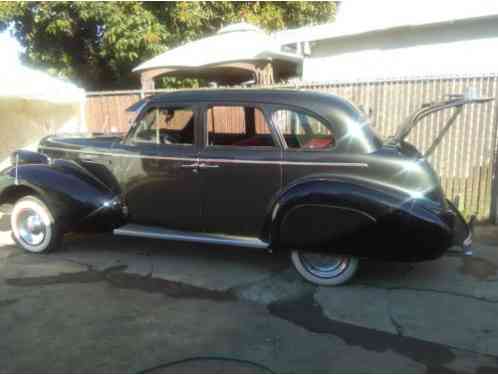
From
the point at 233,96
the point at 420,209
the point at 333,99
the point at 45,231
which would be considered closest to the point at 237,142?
the point at 233,96

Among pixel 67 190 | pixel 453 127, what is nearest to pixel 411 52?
pixel 453 127

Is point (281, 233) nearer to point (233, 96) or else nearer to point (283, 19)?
point (233, 96)

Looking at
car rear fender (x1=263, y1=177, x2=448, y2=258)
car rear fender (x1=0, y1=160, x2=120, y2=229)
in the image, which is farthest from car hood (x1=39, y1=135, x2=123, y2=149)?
car rear fender (x1=263, y1=177, x2=448, y2=258)

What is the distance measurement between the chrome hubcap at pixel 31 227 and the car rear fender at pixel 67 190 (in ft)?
0.85

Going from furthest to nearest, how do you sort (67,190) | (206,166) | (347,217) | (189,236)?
(67,190), (189,236), (206,166), (347,217)

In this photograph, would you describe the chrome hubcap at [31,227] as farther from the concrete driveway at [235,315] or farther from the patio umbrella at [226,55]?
the patio umbrella at [226,55]

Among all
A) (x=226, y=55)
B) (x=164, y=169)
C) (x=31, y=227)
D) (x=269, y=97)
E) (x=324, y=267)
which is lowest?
(x=324, y=267)

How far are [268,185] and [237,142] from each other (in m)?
0.71

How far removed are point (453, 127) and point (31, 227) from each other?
226 inches

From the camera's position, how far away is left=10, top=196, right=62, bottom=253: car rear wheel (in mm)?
4898

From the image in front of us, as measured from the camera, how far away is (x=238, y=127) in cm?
469

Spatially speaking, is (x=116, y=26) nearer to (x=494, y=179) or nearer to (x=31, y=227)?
(x=31, y=227)

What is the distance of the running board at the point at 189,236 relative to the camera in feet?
→ 13.5

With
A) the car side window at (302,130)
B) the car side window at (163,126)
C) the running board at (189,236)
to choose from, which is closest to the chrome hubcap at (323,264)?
the running board at (189,236)
